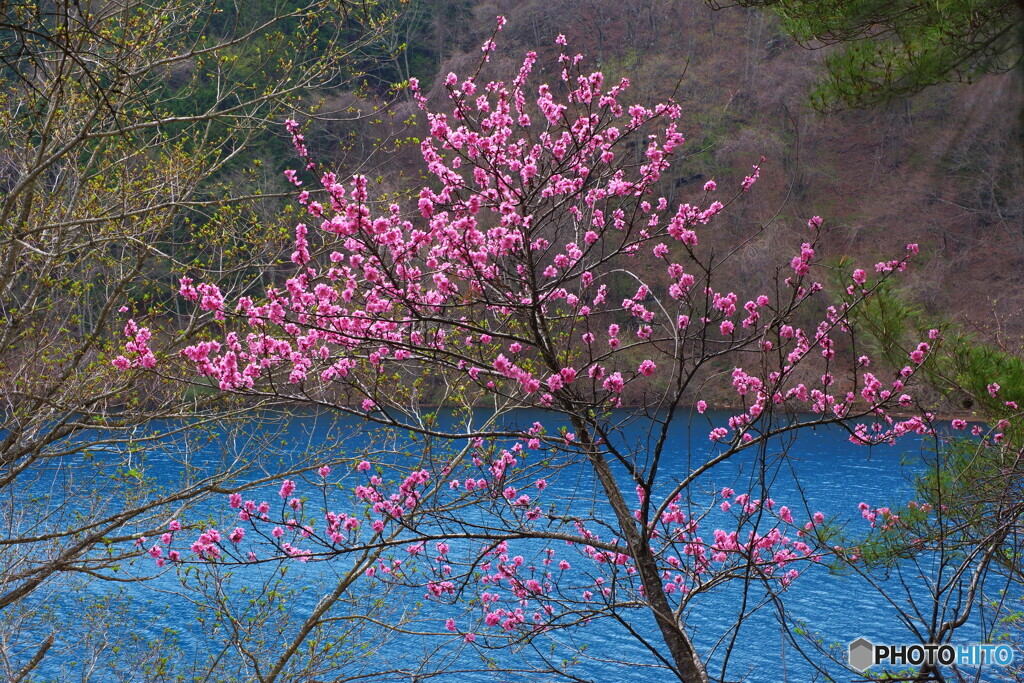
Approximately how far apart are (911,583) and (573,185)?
503 inches

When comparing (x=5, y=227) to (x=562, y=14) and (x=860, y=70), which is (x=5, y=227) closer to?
(x=860, y=70)

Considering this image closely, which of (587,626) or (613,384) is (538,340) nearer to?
(613,384)

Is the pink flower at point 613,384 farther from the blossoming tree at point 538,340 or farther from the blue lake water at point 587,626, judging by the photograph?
the blue lake water at point 587,626

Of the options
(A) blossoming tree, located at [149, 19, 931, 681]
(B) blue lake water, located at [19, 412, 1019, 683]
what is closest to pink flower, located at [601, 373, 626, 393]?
(A) blossoming tree, located at [149, 19, 931, 681]

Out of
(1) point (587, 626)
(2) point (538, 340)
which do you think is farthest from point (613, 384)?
(1) point (587, 626)

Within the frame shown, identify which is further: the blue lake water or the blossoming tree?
the blue lake water

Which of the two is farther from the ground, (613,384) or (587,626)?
(587,626)

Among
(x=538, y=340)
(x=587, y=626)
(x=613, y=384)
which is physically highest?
(x=587, y=626)

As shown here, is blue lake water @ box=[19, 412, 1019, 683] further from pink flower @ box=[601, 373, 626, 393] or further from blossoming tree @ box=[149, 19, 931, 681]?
pink flower @ box=[601, 373, 626, 393]

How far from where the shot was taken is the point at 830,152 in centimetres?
4269

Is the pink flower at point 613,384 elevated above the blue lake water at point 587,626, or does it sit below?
below

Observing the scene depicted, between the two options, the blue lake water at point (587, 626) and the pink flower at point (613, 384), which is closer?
the pink flower at point (613, 384)

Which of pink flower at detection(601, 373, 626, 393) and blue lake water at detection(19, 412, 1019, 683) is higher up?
blue lake water at detection(19, 412, 1019, 683)

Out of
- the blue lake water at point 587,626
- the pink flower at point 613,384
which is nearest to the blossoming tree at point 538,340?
the pink flower at point 613,384
